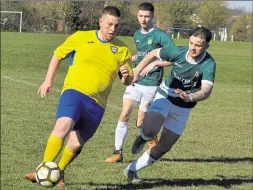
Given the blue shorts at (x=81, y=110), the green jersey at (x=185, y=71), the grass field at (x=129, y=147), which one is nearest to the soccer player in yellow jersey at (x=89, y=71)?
the blue shorts at (x=81, y=110)

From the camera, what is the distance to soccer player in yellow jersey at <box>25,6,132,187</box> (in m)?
Answer: 6.55

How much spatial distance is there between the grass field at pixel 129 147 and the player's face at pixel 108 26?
2.08 meters

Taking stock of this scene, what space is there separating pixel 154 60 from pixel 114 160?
211cm

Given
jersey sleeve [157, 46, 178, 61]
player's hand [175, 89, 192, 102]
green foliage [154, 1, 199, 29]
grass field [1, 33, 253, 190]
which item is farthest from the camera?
green foliage [154, 1, 199, 29]

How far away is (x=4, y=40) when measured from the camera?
42.3 metres

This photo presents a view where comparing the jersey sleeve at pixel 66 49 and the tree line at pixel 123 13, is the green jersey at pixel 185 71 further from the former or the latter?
the jersey sleeve at pixel 66 49

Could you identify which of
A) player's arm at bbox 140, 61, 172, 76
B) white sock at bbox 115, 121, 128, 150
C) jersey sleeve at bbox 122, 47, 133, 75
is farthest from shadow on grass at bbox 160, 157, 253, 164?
jersey sleeve at bbox 122, 47, 133, 75

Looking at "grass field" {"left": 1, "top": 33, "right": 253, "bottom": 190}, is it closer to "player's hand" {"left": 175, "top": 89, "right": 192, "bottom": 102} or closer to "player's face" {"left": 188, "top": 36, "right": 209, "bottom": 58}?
"player's hand" {"left": 175, "top": 89, "right": 192, "bottom": 102}

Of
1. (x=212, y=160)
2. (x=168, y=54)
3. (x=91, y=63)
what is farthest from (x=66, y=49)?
(x=212, y=160)

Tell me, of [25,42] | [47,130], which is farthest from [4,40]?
[47,130]

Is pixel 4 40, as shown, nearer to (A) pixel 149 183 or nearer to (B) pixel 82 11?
(B) pixel 82 11

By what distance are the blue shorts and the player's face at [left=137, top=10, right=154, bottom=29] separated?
2622mm

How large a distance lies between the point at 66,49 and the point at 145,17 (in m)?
2.68

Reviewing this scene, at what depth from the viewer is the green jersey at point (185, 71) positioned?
7379mm
